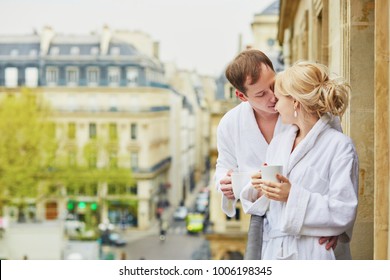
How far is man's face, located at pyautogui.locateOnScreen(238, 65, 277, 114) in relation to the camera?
7.73ft

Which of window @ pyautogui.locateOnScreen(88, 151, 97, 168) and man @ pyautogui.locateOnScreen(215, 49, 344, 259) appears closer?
man @ pyautogui.locateOnScreen(215, 49, 344, 259)

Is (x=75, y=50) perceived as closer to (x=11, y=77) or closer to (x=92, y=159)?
(x=11, y=77)

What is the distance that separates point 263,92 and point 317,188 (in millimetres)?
319

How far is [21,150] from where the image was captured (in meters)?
13.7

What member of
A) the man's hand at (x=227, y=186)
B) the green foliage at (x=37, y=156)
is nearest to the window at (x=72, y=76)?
the green foliage at (x=37, y=156)

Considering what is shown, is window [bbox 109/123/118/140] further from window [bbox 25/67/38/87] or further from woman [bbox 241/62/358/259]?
woman [bbox 241/62/358/259]

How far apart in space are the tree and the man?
9244 millimetres

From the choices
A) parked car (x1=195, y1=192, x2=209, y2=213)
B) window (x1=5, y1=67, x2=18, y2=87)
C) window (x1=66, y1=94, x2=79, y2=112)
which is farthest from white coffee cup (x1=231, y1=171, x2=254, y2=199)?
window (x1=66, y1=94, x2=79, y2=112)

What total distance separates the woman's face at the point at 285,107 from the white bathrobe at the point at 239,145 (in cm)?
19

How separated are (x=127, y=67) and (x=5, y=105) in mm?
1845

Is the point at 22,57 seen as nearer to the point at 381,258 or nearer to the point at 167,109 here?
Result: the point at 167,109

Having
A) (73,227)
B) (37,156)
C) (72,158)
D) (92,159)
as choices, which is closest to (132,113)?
(92,159)

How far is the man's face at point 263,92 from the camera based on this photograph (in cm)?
236

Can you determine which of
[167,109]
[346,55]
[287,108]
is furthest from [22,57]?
[287,108]
